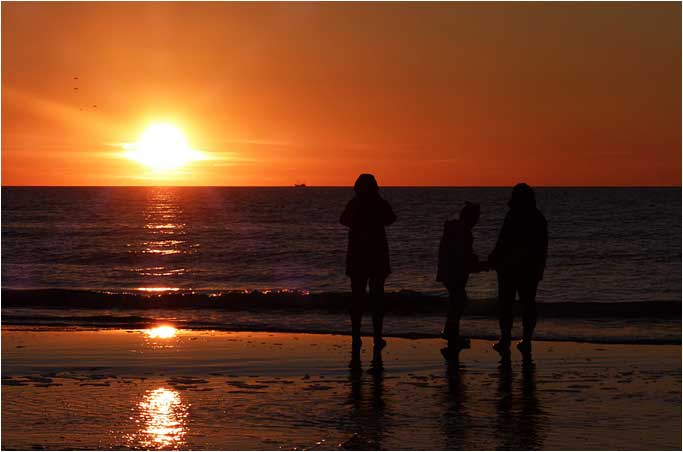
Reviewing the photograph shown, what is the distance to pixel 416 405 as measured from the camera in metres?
7.73

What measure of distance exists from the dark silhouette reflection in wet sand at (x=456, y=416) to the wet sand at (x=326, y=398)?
1 centimetres

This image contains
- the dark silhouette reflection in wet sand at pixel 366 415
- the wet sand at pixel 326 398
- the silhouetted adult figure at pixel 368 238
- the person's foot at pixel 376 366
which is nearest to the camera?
the dark silhouette reflection in wet sand at pixel 366 415

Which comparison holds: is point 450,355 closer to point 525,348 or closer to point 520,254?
point 525,348

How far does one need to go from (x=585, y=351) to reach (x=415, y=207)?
90138 mm

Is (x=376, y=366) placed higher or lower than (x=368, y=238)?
lower

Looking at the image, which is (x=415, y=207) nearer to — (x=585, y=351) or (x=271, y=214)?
(x=271, y=214)

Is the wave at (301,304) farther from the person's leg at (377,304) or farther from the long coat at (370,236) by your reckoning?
the long coat at (370,236)

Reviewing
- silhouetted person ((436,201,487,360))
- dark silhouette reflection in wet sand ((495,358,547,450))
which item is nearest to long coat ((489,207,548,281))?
silhouetted person ((436,201,487,360))

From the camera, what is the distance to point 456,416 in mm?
7320

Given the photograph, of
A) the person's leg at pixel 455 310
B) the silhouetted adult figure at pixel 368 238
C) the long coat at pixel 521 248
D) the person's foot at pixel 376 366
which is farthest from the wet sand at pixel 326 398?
the long coat at pixel 521 248

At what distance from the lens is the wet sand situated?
6.65 m

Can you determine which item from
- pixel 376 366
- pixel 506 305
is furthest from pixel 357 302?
pixel 506 305

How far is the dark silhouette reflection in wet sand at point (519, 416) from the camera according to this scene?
21.4 feet

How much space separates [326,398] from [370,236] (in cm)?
256
